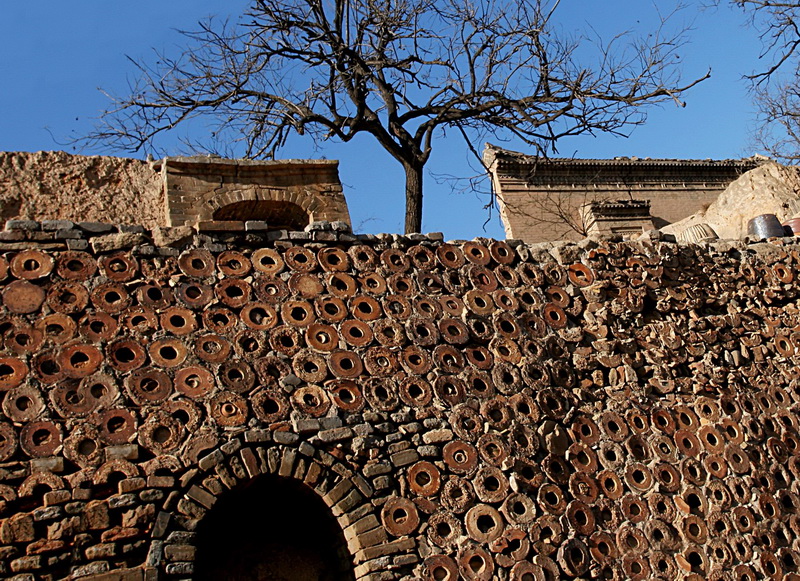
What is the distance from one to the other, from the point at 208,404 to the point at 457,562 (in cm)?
192

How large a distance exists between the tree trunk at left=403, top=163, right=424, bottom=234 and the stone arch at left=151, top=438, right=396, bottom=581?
5884mm

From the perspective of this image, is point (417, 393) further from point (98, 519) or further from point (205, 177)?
point (205, 177)

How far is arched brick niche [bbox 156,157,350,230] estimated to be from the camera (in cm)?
920

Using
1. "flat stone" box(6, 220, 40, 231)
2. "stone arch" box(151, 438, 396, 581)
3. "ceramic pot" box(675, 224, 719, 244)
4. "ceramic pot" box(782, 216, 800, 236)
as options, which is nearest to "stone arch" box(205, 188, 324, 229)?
"flat stone" box(6, 220, 40, 231)

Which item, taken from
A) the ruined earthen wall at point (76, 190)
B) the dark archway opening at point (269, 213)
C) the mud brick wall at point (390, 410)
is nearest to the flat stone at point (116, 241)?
the mud brick wall at point (390, 410)

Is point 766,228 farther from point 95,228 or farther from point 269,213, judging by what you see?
point 95,228

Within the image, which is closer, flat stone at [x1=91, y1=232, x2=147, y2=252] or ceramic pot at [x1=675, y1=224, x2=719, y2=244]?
flat stone at [x1=91, y1=232, x2=147, y2=252]

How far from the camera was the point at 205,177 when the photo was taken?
31.2ft

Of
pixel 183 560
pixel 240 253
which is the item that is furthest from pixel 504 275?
pixel 183 560

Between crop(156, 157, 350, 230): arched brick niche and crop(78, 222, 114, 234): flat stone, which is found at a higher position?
crop(156, 157, 350, 230): arched brick niche

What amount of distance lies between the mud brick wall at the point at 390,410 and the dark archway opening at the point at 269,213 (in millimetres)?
3363

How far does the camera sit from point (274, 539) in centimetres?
583

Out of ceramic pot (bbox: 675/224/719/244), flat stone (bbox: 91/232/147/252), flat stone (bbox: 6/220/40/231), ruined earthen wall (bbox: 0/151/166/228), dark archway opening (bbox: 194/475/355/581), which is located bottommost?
dark archway opening (bbox: 194/475/355/581)

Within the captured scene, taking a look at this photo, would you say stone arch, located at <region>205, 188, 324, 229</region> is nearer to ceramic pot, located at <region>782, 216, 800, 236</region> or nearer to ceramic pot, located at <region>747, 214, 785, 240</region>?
ceramic pot, located at <region>747, 214, 785, 240</region>
